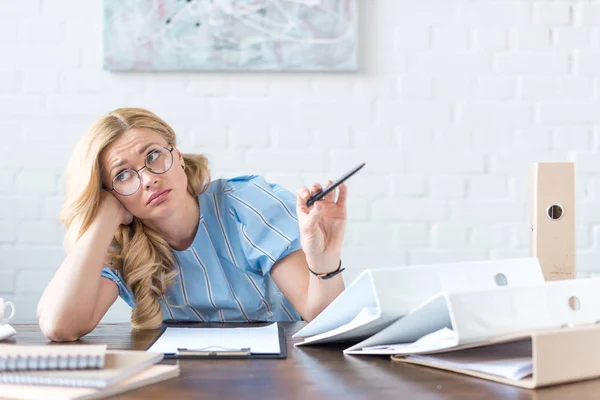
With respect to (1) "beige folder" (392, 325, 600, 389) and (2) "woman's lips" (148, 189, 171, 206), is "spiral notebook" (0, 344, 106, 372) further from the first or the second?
(2) "woman's lips" (148, 189, 171, 206)

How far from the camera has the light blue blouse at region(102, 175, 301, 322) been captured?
1682mm

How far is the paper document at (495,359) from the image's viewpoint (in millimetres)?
869

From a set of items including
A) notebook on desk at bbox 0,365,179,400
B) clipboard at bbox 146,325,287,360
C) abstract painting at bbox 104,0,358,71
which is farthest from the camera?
abstract painting at bbox 104,0,358,71

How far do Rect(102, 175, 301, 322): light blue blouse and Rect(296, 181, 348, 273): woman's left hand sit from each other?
19cm

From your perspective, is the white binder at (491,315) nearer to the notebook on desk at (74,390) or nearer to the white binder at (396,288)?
the white binder at (396,288)

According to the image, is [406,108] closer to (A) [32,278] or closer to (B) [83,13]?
(B) [83,13]

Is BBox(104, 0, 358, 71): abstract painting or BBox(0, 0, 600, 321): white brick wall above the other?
BBox(104, 0, 358, 71): abstract painting

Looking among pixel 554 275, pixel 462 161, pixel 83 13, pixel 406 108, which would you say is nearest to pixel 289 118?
pixel 406 108

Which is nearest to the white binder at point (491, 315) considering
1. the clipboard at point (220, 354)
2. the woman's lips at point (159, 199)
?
the clipboard at point (220, 354)

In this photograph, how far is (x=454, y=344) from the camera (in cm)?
89

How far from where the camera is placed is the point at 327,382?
896 millimetres

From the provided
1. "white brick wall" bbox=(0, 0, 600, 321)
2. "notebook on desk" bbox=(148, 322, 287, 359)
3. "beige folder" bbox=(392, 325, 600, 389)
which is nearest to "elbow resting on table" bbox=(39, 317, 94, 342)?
"notebook on desk" bbox=(148, 322, 287, 359)

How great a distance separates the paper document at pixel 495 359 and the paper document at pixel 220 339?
0.25 meters

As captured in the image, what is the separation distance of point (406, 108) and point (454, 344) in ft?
5.73
